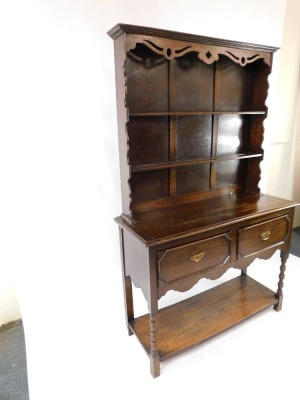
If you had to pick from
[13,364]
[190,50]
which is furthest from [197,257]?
[13,364]

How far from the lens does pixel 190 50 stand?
135 centimetres

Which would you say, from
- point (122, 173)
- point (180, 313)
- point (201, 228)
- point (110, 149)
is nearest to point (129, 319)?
point (180, 313)

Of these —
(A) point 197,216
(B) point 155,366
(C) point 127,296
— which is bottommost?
(B) point 155,366

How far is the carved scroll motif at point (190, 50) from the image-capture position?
1.23 meters

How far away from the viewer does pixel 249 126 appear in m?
1.88

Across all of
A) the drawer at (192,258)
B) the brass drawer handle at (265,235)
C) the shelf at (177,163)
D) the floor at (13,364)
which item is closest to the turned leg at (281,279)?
the brass drawer handle at (265,235)

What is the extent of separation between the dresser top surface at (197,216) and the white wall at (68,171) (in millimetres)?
387

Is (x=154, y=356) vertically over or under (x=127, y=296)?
under

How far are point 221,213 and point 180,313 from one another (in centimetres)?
80

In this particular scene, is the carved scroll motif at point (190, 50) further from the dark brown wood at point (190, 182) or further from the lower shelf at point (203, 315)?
the lower shelf at point (203, 315)

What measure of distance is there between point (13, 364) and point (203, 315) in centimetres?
128

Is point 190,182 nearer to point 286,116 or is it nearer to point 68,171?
point 68,171

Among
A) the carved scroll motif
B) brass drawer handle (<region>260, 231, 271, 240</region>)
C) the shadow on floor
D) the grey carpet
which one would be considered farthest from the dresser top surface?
the shadow on floor

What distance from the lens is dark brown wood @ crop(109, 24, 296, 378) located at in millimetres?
1312
